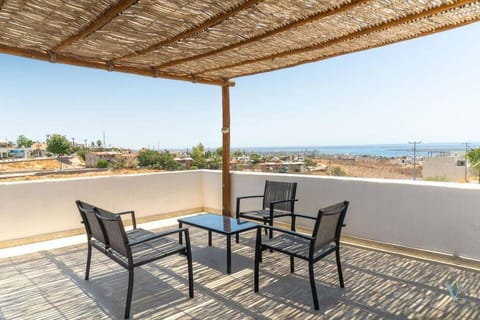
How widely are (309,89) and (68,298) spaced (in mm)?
37207

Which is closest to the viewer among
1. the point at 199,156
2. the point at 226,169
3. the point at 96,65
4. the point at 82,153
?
the point at 96,65

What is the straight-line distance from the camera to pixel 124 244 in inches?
90.2

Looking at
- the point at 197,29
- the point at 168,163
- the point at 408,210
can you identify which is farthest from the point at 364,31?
the point at 168,163

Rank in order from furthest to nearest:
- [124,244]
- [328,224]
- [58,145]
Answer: [58,145] → [328,224] → [124,244]

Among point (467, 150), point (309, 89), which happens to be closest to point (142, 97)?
point (309, 89)

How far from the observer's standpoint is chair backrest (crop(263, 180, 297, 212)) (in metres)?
4.19

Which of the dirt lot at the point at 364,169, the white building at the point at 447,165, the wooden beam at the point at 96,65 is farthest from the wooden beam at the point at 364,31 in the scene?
the white building at the point at 447,165

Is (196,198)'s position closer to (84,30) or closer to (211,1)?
(84,30)

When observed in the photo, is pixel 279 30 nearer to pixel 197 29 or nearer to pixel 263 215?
pixel 197 29

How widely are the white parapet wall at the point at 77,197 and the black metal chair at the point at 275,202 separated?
161 centimetres

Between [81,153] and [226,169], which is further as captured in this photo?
[81,153]

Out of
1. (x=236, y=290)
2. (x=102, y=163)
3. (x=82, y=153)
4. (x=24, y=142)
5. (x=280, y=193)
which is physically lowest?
(x=236, y=290)

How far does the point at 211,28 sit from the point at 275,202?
2133mm

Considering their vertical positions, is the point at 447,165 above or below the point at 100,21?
below
